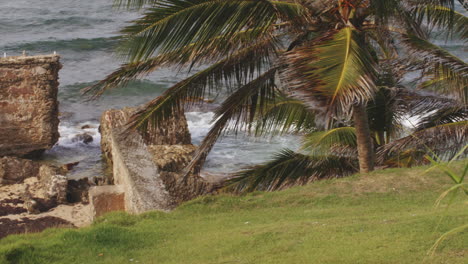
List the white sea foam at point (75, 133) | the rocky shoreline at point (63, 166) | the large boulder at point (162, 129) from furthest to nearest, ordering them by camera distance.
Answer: the white sea foam at point (75, 133), the large boulder at point (162, 129), the rocky shoreline at point (63, 166)

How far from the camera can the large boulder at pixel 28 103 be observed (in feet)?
48.0

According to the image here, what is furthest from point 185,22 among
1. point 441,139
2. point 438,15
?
point 441,139

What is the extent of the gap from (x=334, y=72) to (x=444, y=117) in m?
4.18

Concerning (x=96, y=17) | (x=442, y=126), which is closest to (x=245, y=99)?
(x=442, y=126)

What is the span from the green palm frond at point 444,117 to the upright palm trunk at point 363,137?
1.42m

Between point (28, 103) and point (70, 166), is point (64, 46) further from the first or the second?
point (28, 103)

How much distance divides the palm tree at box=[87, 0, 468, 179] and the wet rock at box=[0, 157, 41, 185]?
611 cm

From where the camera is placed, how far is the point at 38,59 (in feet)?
48.1

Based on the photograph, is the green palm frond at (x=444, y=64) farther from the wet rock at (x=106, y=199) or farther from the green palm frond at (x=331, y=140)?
the wet rock at (x=106, y=199)

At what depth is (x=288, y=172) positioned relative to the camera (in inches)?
419

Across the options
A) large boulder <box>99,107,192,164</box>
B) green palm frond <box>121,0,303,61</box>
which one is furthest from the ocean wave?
green palm frond <box>121,0,303,61</box>

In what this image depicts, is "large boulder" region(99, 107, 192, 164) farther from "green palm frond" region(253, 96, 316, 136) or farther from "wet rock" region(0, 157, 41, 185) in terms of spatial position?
"green palm frond" region(253, 96, 316, 136)

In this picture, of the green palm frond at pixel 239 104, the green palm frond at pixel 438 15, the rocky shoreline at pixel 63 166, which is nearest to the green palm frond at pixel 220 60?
the green palm frond at pixel 239 104

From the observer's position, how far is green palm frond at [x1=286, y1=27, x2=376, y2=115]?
6.70m
